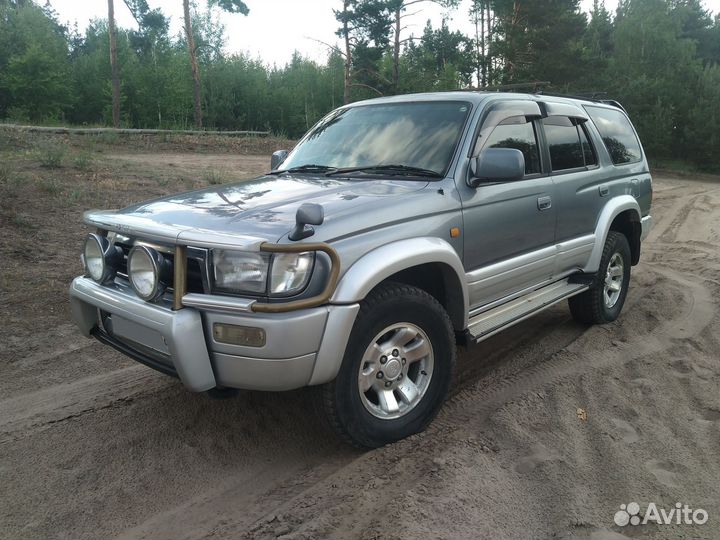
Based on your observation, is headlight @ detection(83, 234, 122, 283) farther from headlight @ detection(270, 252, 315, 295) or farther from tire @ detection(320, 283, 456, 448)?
tire @ detection(320, 283, 456, 448)

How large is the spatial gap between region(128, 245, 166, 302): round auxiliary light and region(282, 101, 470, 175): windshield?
1.56 metres

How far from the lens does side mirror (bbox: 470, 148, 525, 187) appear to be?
3.40m

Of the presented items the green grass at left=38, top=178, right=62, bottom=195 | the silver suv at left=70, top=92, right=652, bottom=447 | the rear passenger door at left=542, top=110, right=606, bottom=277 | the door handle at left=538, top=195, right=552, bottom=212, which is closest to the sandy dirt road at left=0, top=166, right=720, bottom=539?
the silver suv at left=70, top=92, right=652, bottom=447

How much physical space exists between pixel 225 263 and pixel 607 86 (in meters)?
25.2

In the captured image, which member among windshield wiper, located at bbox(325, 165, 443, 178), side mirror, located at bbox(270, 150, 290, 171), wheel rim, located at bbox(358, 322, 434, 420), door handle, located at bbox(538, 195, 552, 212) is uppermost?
side mirror, located at bbox(270, 150, 290, 171)

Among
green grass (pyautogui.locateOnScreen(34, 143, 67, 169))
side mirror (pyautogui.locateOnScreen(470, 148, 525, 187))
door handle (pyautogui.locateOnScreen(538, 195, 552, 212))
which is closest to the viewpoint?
side mirror (pyautogui.locateOnScreen(470, 148, 525, 187))

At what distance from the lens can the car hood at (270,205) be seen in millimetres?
2791

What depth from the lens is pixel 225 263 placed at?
2.68m

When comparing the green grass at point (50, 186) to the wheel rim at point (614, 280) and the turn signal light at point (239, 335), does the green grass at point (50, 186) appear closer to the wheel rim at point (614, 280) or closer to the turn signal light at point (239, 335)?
the turn signal light at point (239, 335)

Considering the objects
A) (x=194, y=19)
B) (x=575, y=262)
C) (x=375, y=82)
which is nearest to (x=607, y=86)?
(x=375, y=82)

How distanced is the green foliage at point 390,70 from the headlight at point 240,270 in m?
Result: 15.9

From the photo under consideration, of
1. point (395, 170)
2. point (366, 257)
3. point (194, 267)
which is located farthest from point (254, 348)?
point (395, 170)

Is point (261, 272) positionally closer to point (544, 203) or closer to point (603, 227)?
point (544, 203)

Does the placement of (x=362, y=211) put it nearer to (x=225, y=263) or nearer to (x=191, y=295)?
(x=225, y=263)
